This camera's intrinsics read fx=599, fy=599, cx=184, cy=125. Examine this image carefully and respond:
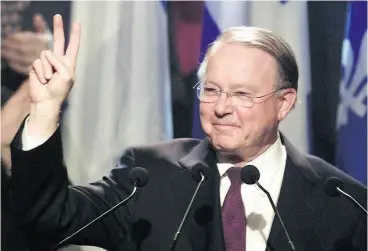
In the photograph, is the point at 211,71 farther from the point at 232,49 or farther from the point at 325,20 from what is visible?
the point at 325,20

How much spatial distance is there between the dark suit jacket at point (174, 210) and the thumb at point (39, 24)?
0.51 metres

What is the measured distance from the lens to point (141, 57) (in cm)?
187

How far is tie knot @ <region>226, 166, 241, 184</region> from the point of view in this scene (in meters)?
1.49

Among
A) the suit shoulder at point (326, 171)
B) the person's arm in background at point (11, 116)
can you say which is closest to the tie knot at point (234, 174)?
the suit shoulder at point (326, 171)

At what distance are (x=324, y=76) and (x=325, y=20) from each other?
0.18m

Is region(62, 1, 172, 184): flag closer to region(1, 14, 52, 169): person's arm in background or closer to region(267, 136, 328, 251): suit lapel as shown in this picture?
region(1, 14, 52, 169): person's arm in background

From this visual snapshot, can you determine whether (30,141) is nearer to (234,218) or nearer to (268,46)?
(234,218)

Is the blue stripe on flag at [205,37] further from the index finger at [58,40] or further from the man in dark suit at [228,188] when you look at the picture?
the index finger at [58,40]

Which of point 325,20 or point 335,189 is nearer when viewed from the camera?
point 335,189

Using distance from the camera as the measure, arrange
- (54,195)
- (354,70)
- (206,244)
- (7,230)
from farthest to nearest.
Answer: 1. (354,70)
2. (7,230)
3. (206,244)
4. (54,195)

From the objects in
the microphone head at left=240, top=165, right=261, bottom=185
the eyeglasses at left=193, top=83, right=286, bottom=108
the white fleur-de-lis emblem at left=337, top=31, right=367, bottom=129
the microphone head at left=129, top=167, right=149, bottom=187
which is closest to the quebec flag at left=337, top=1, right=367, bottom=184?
the white fleur-de-lis emblem at left=337, top=31, right=367, bottom=129

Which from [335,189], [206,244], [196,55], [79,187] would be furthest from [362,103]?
[79,187]

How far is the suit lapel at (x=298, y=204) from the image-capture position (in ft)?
4.65

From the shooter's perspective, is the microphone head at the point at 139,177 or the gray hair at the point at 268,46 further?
the gray hair at the point at 268,46
